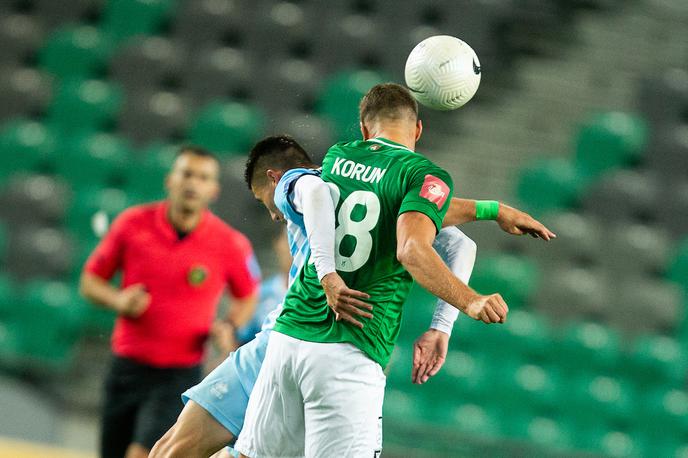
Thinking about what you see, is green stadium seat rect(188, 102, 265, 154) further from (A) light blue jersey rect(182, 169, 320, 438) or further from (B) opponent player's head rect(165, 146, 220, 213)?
(A) light blue jersey rect(182, 169, 320, 438)

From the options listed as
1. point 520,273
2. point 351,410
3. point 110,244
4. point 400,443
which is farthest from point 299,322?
point 520,273

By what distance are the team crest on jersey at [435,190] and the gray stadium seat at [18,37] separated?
5093 mm

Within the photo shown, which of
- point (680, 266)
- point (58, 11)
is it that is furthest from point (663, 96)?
point (58, 11)

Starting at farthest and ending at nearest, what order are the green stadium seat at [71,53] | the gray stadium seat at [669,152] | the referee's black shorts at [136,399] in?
the gray stadium seat at [669,152], the green stadium seat at [71,53], the referee's black shorts at [136,399]

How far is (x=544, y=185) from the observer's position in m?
7.04

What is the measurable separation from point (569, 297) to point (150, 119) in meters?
3.10

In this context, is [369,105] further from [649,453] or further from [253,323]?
[649,453]

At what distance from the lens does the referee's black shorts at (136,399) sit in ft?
14.3

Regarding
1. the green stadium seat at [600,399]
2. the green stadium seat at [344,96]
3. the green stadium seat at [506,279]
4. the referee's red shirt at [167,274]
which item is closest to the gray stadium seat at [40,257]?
the green stadium seat at [344,96]

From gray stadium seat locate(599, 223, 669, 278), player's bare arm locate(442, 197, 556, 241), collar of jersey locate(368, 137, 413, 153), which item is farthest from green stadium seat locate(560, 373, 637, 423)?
collar of jersey locate(368, 137, 413, 153)

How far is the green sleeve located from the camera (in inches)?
108

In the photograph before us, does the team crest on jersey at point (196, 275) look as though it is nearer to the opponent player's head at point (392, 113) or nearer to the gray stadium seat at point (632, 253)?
the opponent player's head at point (392, 113)

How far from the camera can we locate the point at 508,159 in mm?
7086

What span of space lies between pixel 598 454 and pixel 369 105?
14.4ft
